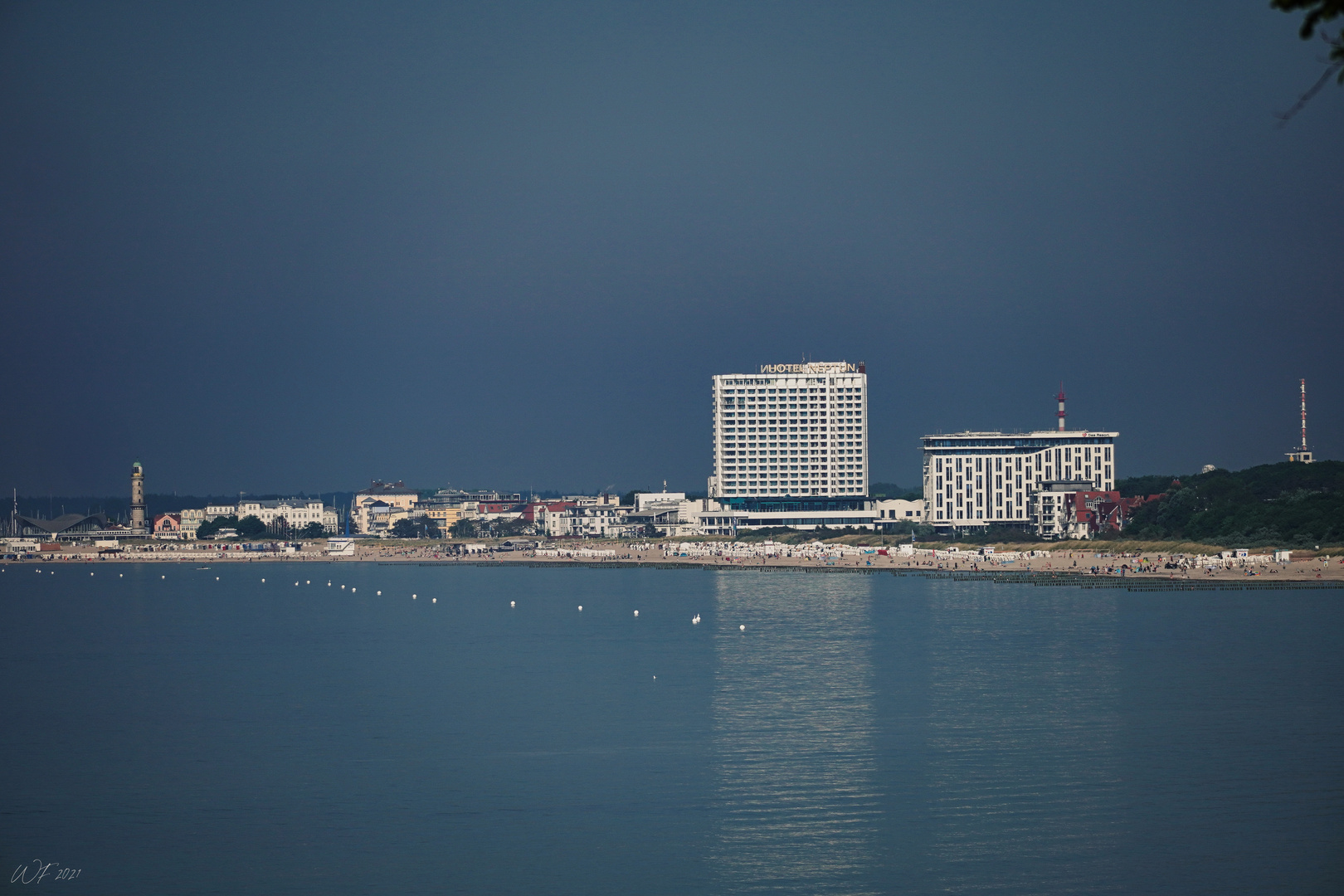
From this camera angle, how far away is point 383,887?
2511cm

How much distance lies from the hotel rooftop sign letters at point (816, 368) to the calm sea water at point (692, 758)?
116 meters

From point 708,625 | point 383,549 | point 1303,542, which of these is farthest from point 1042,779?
point 383,549

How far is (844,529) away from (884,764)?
13903cm

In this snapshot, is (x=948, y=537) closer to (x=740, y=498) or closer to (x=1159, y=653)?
(x=740, y=498)

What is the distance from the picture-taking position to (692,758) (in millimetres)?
34438

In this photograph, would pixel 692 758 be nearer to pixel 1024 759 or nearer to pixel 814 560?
pixel 1024 759

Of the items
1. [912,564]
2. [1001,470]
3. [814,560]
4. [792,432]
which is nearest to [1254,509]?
[912,564]

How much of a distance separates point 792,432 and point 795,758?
14663cm

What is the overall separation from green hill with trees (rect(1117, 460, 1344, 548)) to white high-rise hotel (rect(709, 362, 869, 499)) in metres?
54.7

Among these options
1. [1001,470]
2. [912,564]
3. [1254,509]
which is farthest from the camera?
[1001,470]

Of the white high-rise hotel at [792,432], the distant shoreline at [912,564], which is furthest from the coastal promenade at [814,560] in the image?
the white high-rise hotel at [792,432]

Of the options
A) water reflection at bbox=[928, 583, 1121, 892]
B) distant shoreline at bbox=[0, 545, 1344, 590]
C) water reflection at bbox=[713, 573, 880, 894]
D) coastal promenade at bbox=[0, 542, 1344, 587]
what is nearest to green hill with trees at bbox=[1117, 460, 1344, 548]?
coastal promenade at bbox=[0, 542, 1344, 587]

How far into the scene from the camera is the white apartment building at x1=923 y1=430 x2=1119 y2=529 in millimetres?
159875

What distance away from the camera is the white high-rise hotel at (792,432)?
179 meters
